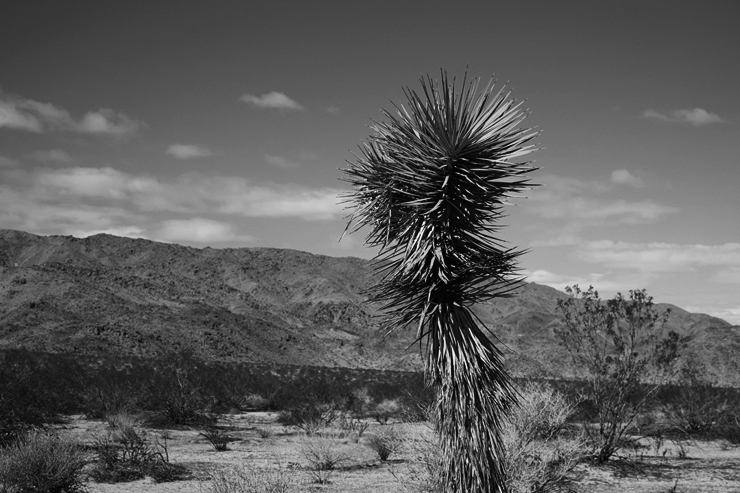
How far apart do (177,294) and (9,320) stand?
21.0 meters

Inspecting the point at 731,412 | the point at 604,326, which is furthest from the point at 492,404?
the point at 731,412

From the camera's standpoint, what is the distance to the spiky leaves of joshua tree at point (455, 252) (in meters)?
6.68

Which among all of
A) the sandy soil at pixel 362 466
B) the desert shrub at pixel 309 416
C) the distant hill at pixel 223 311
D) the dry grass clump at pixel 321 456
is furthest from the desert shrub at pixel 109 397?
the distant hill at pixel 223 311

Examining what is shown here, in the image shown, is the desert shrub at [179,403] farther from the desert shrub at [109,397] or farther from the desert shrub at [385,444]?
the desert shrub at [385,444]

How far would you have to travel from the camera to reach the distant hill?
166 feet

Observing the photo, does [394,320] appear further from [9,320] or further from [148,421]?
[9,320]

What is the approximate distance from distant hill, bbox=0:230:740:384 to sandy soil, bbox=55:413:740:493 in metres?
15.1

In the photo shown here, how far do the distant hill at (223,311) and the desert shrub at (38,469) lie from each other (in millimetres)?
24419

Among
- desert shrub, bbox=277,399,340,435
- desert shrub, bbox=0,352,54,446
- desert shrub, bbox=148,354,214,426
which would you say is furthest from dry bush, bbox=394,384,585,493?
desert shrub, bbox=148,354,214,426

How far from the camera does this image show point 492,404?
6785mm

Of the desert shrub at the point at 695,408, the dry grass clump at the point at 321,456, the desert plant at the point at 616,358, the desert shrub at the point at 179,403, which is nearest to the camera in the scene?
the dry grass clump at the point at 321,456

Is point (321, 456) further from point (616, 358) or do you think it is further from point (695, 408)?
point (695, 408)

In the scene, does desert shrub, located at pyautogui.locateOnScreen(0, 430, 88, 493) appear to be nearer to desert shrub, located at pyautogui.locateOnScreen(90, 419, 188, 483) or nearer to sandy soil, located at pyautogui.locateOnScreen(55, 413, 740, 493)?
sandy soil, located at pyautogui.locateOnScreen(55, 413, 740, 493)

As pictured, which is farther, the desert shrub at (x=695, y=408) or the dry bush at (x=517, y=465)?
the desert shrub at (x=695, y=408)
